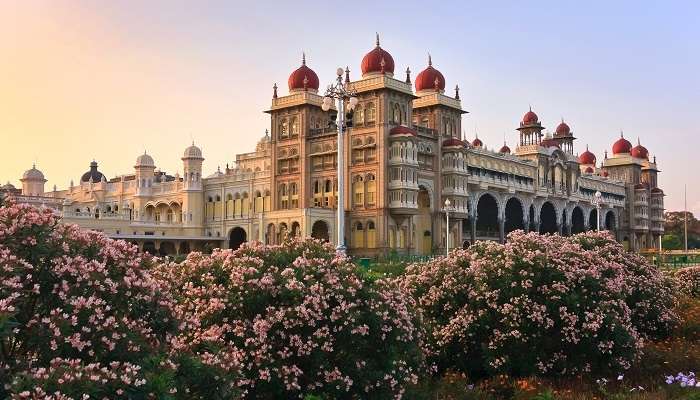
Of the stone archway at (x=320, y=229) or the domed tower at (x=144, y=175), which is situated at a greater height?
the domed tower at (x=144, y=175)

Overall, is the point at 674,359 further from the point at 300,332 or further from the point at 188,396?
the point at 188,396

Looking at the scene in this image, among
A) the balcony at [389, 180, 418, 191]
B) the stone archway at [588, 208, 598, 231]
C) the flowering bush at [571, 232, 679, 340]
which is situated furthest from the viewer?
the stone archway at [588, 208, 598, 231]

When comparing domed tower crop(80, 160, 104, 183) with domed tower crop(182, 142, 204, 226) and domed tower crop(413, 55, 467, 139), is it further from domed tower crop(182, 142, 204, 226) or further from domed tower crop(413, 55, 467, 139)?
domed tower crop(413, 55, 467, 139)

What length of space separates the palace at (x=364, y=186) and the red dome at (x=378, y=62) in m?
0.11

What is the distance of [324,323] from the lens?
10.3 metres

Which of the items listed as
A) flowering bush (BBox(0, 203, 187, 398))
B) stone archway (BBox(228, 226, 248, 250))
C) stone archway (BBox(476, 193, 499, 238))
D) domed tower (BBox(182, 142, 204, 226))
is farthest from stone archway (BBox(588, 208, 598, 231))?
flowering bush (BBox(0, 203, 187, 398))

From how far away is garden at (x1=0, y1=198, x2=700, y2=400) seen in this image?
6875 millimetres

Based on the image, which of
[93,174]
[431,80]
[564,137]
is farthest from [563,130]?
[93,174]

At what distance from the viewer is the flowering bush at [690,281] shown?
26.1 meters

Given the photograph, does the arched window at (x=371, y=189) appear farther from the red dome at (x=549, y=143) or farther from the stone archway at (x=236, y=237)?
the red dome at (x=549, y=143)

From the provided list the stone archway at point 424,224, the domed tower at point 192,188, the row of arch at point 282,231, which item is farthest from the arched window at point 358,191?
the domed tower at point 192,188

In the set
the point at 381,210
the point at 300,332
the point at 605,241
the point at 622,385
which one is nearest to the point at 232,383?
the point at 300,332

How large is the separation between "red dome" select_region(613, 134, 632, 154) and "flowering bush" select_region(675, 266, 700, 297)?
3087 inches

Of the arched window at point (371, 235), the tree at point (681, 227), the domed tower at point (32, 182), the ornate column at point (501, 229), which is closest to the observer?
the arched window at point (371, 235)
